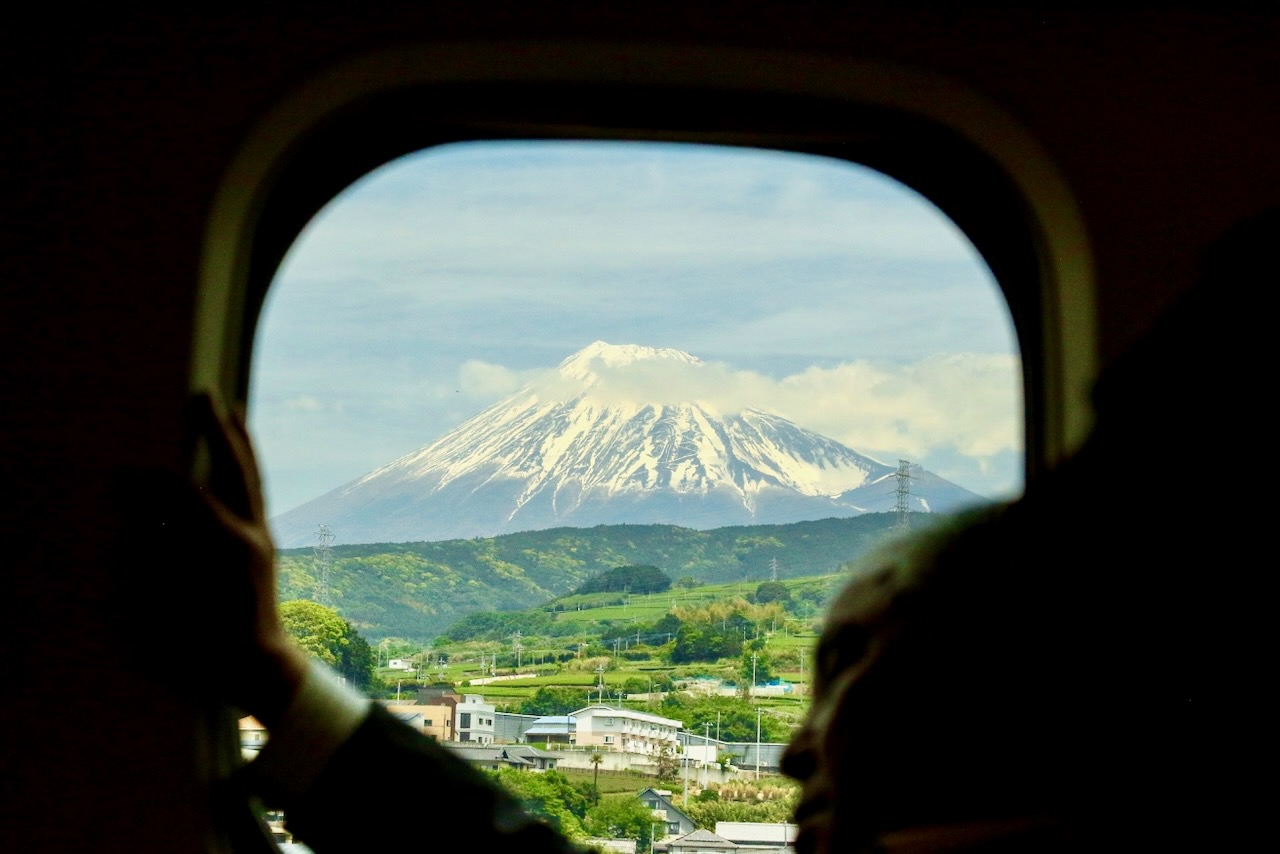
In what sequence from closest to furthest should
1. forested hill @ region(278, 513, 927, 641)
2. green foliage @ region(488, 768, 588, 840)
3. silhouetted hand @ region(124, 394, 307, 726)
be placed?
silhouetted hand @ region(124, 394, 307, 726)
green foliage @ region(488, 768, 588, 840)
forested hill @ region(278, 513, 927, 641)

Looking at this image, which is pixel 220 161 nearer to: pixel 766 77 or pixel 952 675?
pixel 766 77

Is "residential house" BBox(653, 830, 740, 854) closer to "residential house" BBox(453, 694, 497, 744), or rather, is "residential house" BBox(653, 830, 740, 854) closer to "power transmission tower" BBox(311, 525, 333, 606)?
"residential house" BBox(453, 694, 497, 744)

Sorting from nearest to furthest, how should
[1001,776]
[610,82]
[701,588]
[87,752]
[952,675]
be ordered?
[1001,776]
[952,675]
[87,752]
[610,82]
[701,588]

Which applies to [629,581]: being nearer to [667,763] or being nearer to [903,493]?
[667,763]

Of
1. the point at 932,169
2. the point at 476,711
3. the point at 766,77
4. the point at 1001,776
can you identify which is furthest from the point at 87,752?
the point at 932,169

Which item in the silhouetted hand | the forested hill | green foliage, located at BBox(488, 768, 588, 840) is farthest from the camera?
the forested hill

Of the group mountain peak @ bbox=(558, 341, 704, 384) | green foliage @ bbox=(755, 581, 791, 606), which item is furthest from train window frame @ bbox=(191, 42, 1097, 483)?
green foliage @ bbox=(755, 581, 791, 606)

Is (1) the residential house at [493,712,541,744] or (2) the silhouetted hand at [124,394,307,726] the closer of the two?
(2) the silhouetted hand at [124,394,307,726]
